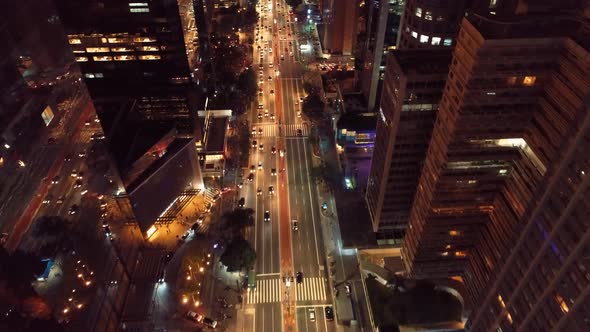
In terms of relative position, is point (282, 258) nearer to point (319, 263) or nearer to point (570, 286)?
point (319, 263)

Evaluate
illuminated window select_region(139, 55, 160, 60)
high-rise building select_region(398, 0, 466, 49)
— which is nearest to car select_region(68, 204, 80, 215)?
illuminated window select_region(139, 55, 160, 60)

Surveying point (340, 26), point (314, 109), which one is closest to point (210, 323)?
point (314, 109)

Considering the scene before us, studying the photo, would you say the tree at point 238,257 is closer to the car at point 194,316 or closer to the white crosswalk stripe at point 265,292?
the white crosswalk stripe at point 265,292

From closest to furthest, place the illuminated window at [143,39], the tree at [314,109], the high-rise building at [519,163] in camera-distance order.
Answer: the high-rise building at [519,163]
the illuminated window at [143,39]
the tree at [314,109]

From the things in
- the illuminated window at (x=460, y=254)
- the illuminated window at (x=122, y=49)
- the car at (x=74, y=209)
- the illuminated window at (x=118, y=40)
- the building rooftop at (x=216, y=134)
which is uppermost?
the illuminated window at (x=118, y=40)

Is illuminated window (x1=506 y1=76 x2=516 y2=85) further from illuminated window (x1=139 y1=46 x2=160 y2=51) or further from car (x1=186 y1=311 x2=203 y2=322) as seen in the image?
illuminated window (x1=139 y1=46 x2=160 y2=51)

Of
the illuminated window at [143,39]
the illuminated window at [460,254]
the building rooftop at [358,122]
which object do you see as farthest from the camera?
the building rooftop at [358,122]

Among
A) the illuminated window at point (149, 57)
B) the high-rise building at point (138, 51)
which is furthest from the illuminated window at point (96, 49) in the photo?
the illuminated window at point (149, 57)
